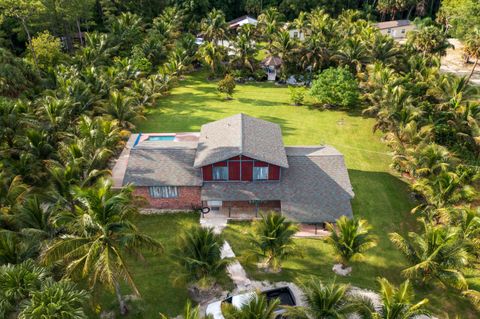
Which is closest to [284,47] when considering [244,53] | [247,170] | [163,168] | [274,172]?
[244,53]

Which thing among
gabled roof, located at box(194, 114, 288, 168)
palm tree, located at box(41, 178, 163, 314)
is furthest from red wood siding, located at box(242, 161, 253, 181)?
palm tree, located at box(41, 178, 163, 314)

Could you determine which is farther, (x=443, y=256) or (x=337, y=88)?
(x=337, y=88)

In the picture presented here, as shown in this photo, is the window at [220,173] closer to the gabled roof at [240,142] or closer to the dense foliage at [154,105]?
the gabled roof at [240,142]

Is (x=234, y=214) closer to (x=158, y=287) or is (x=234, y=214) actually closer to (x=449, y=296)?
(x=158, y=287)

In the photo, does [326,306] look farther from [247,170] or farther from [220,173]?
[220,173]

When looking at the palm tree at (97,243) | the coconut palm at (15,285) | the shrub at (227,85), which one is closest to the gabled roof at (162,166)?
the palm tree at (97,243)

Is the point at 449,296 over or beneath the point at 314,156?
beneath

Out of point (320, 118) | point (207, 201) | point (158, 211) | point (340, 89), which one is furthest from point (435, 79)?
point (158, 211)
